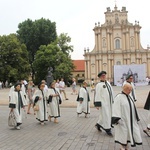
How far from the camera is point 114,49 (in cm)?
7069

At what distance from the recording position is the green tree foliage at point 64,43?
6175 centimetres

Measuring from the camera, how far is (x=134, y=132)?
635 cm

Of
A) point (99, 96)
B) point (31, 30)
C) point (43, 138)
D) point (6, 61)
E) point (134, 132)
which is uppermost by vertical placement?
point (31, 30)

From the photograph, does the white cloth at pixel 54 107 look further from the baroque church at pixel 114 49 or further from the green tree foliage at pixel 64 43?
the baroque church at pixel 114 49

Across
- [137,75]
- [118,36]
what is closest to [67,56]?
[118,36]

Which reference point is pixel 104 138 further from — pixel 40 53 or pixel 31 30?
pixel 31 30

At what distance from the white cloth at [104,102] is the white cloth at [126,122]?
229cm

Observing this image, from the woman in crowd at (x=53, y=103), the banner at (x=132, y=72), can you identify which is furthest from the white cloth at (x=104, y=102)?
the banner at (x=132, y=72)

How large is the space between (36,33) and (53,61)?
22.7ft

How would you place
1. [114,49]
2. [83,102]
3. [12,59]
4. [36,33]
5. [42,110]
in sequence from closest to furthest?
[42,110] → [83,102] → [12,59] → [36,33] → [114,49]

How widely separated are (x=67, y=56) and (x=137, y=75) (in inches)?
894

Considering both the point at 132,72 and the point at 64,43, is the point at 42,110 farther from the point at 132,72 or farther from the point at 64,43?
the point at 64,43

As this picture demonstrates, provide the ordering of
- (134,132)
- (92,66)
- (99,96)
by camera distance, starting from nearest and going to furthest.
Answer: (134,132) < (99,96) < (92,66)

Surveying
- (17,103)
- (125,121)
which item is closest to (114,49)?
(17,103)
